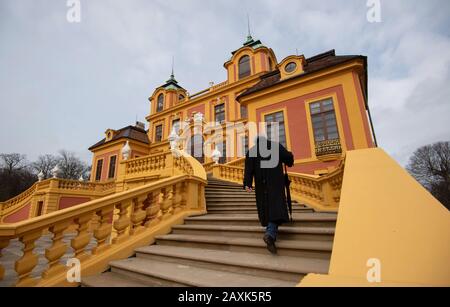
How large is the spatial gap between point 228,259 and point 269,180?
4.20ft

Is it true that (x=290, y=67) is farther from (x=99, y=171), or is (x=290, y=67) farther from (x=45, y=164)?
(x=45, y=164)

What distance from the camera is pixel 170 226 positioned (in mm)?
Result: 4020


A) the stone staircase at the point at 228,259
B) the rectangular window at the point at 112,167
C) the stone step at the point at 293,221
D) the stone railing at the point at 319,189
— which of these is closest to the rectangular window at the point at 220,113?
the stone railing at the point at 319,189

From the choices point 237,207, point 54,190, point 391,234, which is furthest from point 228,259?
point 54,190

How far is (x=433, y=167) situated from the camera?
86.9ft

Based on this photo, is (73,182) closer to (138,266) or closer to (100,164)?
(100,164)

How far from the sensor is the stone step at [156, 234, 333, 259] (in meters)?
2.55

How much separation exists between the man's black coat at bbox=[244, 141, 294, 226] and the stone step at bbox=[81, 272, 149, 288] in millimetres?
1843

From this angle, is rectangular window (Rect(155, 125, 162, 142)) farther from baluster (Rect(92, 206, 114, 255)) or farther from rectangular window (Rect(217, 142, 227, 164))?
baluster (Rect(92, 206, 114, 255))

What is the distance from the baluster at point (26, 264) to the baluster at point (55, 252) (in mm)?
140

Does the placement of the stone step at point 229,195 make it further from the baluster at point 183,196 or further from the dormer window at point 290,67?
the dormer window at point 290,67

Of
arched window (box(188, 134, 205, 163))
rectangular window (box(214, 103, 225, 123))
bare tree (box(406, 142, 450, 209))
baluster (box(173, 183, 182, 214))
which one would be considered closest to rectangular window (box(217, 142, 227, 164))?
arched window (box(188, 134, 205, 163))
